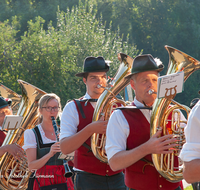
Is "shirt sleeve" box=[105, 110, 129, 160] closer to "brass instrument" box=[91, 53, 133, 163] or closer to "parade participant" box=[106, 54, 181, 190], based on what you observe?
"parade participant" box=[106, 54, 181, 190]

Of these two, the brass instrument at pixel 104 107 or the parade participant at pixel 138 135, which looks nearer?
the parade participant at pixel 138 135

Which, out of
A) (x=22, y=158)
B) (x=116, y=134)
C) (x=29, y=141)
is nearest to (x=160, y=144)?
(x=116, y=134)

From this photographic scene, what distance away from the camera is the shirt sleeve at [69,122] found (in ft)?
11.2

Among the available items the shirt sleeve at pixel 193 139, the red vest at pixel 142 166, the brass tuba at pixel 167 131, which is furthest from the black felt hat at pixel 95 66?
the shirt sleeve at pixel 193 139

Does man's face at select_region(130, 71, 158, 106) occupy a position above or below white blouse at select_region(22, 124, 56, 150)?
above

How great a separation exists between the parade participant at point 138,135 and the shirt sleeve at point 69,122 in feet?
3.12

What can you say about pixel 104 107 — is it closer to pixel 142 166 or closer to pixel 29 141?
pixel 142 166

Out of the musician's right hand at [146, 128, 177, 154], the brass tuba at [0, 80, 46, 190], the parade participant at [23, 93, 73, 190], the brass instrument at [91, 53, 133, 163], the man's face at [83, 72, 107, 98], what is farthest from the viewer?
the brass tuba at [0, 80, 46, 190]

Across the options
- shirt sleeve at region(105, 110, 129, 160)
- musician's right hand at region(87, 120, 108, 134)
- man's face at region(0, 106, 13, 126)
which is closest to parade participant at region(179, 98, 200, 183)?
shirt sleeve at region(105, 110, 129, 160)

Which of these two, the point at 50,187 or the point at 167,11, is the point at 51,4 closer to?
the point at 167,11

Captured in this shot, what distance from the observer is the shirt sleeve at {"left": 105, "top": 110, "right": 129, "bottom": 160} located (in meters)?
2.39

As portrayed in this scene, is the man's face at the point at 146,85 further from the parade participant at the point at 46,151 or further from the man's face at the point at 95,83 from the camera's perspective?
the parade participant at the point at 46,151

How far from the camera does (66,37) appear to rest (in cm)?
1819

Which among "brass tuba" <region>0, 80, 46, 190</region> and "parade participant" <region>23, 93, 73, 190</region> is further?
"brass tuba" <region>0, 80, 46, 190</region>
